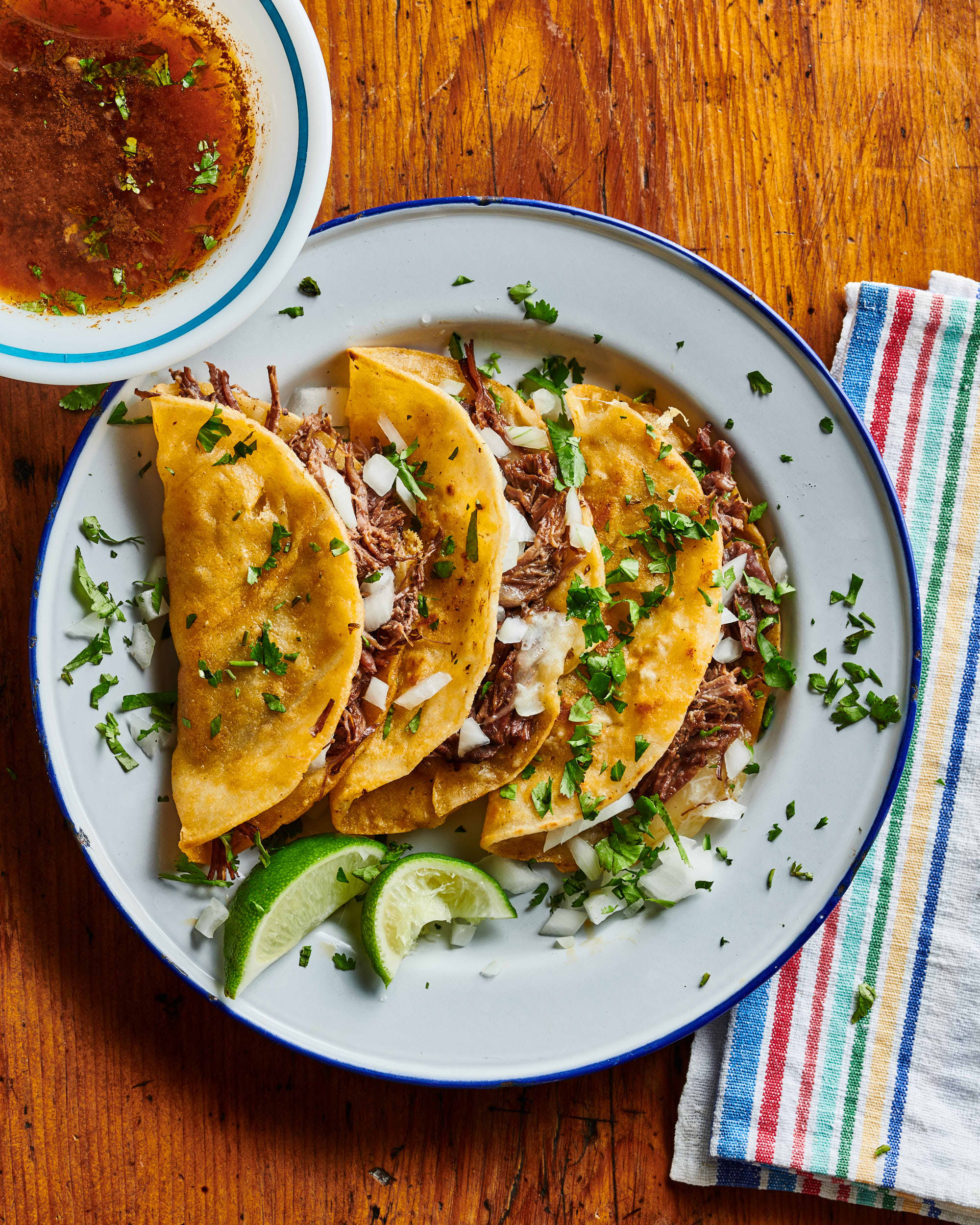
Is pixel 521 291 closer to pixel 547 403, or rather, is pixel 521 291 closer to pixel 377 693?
pixel 547 403

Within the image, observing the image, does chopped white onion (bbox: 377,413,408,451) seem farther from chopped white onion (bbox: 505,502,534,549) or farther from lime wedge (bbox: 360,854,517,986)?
lime wedge (bbox: 360,854,517,986)

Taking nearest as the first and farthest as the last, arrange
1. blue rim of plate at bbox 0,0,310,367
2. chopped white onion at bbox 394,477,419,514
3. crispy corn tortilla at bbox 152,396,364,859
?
blue rim of plate at bbox 0,0,310,367
crispy corn tortilla at bbox 152,396,364,859
chopped white onion at bbox 394,477,419,514

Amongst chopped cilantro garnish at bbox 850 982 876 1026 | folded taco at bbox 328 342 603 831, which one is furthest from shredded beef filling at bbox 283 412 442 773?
chopped cilantro garnish at bbox 850 982 876 1026

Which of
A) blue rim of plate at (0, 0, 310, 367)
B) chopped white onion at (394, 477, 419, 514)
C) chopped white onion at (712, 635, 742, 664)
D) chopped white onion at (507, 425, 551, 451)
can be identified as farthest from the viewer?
chopped white onion at (712, 635, 742, 664)

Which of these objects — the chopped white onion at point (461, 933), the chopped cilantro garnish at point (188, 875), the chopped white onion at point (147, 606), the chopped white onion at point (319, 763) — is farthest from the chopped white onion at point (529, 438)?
the chopped cilantro garnish at point (188, 875)

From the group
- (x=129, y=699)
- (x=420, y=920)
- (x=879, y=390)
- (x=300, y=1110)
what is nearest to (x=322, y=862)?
(x=420, y=920)

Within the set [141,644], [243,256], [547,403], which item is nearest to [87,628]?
[141,644]
